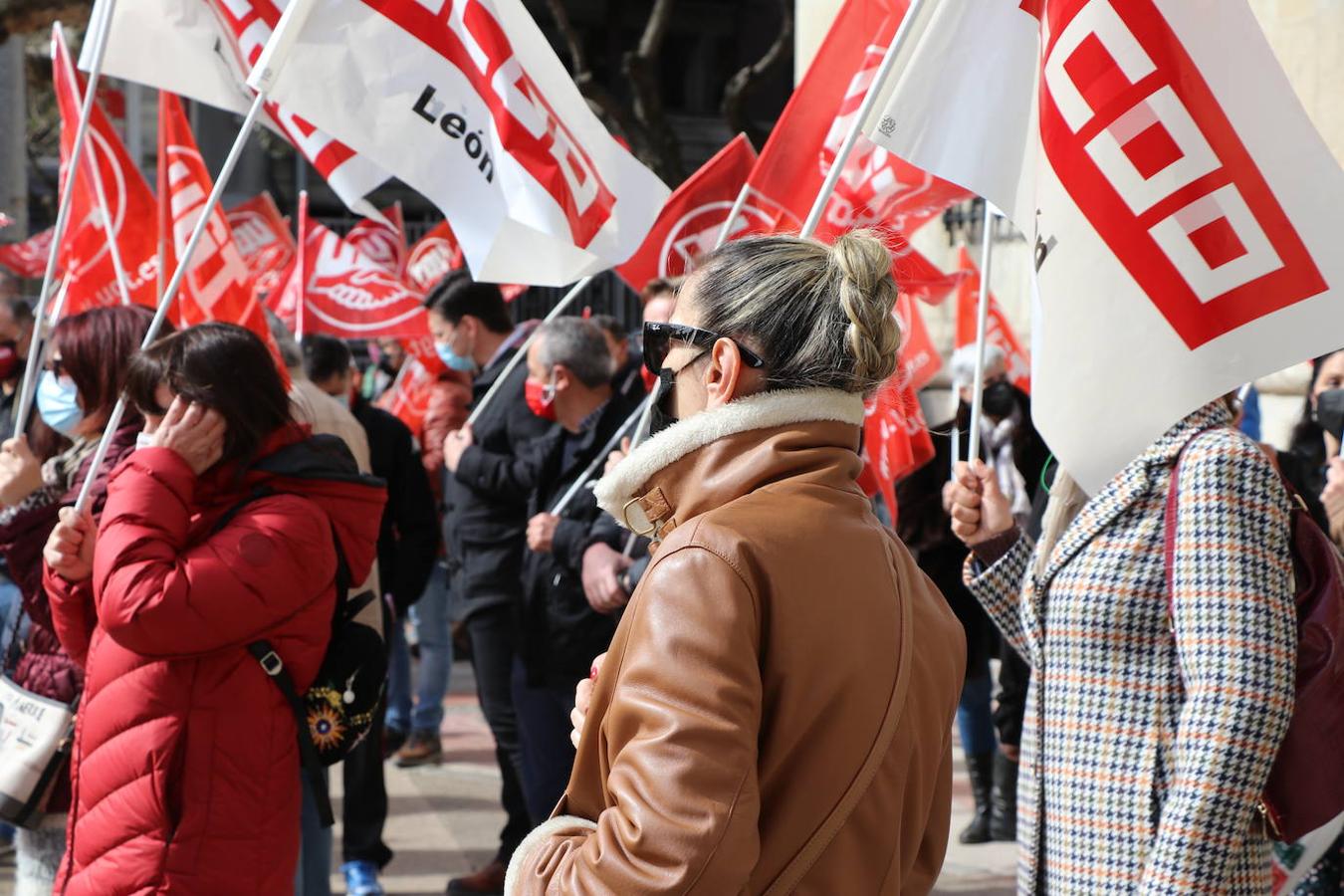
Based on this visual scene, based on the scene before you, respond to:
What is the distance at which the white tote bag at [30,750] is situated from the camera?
11.5 ft

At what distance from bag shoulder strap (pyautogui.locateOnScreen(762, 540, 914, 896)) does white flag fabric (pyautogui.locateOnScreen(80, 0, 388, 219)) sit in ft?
9.04

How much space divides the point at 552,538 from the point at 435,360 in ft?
10.8

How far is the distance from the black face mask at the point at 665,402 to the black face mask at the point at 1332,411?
3.28 meters

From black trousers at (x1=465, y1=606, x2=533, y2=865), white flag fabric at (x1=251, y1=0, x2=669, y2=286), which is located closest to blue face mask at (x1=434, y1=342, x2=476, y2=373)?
black trousers at (x1=465, y1=606, x2=533, y2=865)

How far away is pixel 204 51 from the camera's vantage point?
4332mm

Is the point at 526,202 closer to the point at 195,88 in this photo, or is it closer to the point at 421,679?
the point at 195,88

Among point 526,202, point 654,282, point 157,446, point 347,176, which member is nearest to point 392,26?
point 526,202

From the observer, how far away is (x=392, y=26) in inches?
145

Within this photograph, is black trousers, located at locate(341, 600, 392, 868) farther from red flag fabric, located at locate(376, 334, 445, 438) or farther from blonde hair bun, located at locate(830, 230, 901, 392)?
blonde hair bun, located at locate(830, 230, 901, 392)

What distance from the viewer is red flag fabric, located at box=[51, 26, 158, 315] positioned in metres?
5.38

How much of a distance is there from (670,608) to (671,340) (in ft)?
1.35

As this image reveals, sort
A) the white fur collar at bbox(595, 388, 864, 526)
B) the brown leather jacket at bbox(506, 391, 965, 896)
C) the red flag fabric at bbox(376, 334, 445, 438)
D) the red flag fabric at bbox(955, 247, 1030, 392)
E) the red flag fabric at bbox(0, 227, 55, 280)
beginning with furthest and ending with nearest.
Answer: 1. the red flag fabric at bbox(0, 227, 55, 280)
2. the red flag fabric at bbox(376, 334, 445, 438)
3. the red flag fabric at bbox(955, 247, 1030, 392)
4. the white fur collar at bbox(595, 388, 864, 526)
5. the brown leather jacket at bbox(506, 391, 965, 896)

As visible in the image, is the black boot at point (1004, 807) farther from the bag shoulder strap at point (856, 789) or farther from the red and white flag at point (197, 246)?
the bag shoulder strap at point (856, 789)

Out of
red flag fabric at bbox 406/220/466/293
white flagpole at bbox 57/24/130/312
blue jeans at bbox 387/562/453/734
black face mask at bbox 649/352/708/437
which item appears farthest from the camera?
→ red flag fabric at bbox 406/220/466/293
